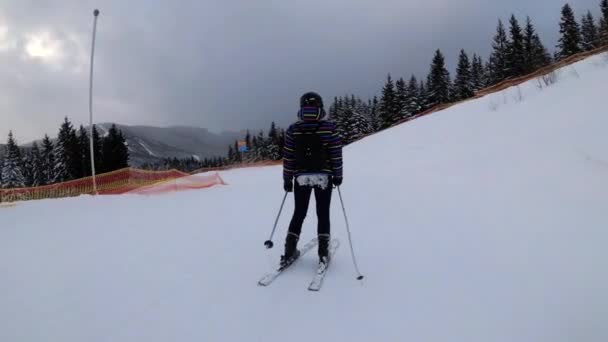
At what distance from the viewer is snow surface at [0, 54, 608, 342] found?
290 centimetres

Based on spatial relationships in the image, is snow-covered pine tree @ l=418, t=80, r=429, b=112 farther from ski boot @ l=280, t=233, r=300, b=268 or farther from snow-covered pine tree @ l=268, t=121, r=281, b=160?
ski boot @ l=280, t=233, r=300, b=268

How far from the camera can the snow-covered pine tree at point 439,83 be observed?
50906 millimetres

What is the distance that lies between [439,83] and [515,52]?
10362 millimetres

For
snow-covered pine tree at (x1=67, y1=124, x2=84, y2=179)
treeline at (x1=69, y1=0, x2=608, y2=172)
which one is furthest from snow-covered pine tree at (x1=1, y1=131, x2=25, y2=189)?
treeline at (x1=69, y1=0, x2=608, y2=172)

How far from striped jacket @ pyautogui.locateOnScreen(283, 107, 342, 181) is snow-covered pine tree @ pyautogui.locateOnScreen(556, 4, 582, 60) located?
191ft

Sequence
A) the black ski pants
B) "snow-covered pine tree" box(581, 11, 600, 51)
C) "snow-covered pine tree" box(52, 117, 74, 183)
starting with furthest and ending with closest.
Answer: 1. "snow-covered pine tree" box(52, 117, 74, 183)
2. "snow-covered pine tree" box(581, 11, 600, 51)
3. the black ski pants

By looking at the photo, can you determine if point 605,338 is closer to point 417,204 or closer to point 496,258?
point 496,258

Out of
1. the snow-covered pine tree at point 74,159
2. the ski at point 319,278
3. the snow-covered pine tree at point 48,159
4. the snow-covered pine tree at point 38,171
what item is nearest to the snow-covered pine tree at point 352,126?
the snow-covered pine tree at point 74,159

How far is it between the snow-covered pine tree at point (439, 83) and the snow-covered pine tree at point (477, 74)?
373cm

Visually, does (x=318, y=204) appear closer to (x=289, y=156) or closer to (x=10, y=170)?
(x=289, y=156)

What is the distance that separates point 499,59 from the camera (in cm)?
5156

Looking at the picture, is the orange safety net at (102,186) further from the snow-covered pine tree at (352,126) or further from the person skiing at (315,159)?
the snow-covered pine tree at (352,126)

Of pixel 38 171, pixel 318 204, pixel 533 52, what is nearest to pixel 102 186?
pixel 318 204

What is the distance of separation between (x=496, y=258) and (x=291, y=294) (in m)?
2.53
